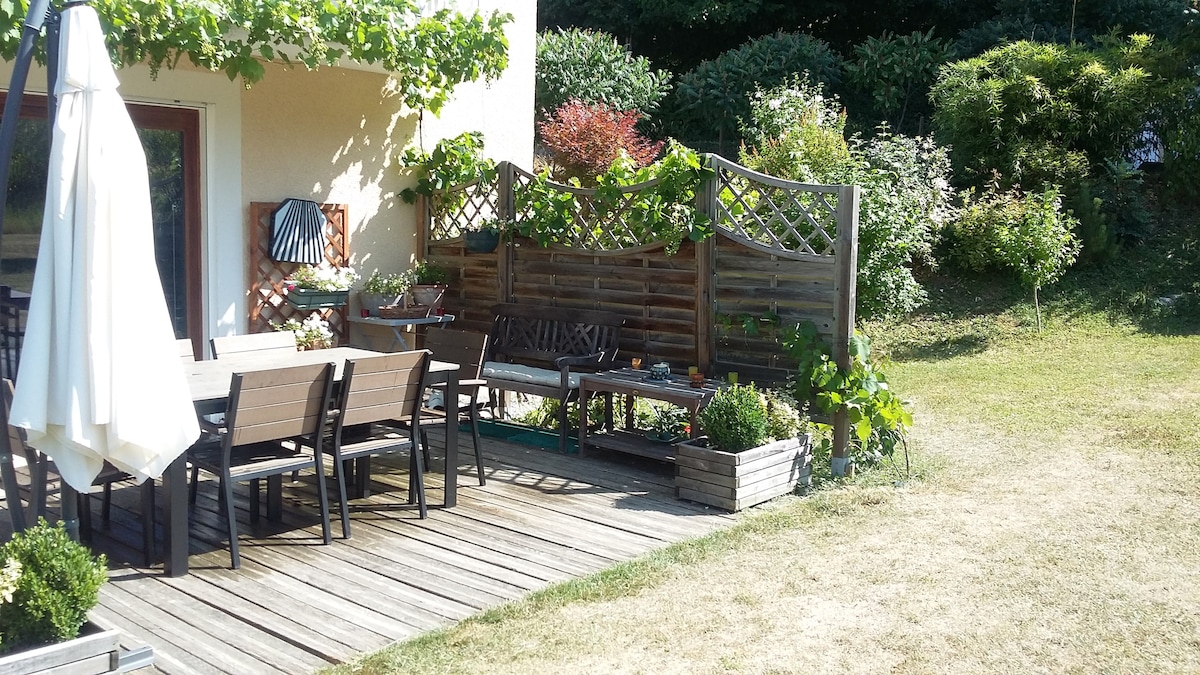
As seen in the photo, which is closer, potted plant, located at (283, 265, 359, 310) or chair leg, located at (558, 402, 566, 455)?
chair leg, located at (558, 402, 566, 455)

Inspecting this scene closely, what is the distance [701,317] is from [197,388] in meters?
3.53

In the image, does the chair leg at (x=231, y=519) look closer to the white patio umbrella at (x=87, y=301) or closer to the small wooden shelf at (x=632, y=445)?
the white patio umbrella at (x=87, y=301)

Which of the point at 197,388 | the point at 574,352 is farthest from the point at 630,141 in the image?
the point at 197,388

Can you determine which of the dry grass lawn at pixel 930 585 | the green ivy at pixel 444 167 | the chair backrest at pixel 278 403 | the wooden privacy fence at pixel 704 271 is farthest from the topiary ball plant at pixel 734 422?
the green ivy at pixel 444 167

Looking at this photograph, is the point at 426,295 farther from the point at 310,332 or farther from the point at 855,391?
the point at 855,391

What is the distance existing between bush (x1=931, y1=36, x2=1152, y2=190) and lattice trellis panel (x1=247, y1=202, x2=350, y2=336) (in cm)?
Result: 792

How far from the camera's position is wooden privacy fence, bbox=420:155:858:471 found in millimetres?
6555

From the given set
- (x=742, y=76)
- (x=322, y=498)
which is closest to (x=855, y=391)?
(x=322, y=498)

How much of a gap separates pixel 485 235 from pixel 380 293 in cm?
96

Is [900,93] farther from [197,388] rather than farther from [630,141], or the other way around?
[197,388]

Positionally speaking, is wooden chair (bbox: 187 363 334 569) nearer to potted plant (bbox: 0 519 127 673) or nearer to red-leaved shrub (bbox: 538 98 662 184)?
potted plant (bbox: 0 519 127 673)

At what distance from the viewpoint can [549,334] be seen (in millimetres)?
8188

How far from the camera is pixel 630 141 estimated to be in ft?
41.0

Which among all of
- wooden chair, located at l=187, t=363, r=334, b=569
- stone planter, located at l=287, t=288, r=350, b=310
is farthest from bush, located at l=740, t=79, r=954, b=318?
stone planter, located at l=287, t=288, r=350, b=310
